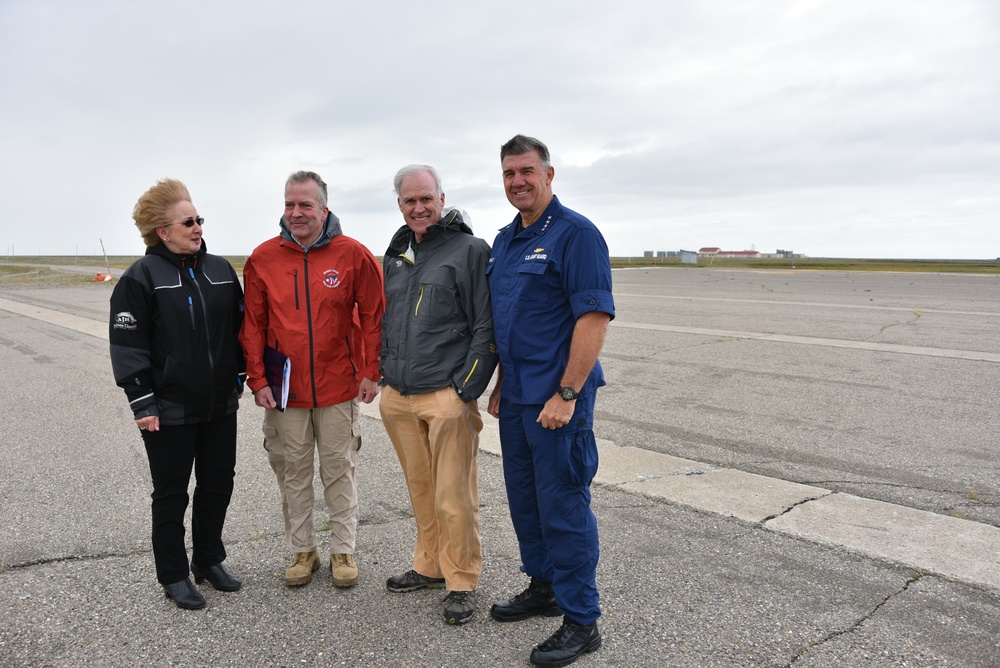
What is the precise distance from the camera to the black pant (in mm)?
3418

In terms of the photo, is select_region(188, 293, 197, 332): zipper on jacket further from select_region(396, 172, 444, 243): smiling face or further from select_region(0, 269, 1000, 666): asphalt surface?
select_region(0, 269, 1000, 666): asphalt surface

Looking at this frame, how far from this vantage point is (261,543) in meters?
4.13

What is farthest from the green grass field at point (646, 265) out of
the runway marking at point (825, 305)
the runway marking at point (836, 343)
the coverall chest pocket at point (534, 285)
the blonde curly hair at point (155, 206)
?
the coverall chest pocket at point (534, 285)

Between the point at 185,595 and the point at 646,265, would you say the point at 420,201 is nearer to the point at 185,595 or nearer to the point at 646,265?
the point at 185,595

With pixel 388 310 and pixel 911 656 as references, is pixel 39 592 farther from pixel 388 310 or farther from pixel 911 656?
pixel 911 656

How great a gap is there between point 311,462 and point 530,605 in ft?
4.62

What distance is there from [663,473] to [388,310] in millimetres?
2816

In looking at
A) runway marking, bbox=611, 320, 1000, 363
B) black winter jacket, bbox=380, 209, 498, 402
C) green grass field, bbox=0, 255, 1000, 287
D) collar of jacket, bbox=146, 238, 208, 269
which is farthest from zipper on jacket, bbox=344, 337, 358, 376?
green grass field, bbox=0, 255, 1000, 287

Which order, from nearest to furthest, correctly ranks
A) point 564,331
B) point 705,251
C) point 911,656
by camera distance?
point 911,656
point 564,331
point 705,251

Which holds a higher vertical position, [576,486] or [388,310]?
[388,310]

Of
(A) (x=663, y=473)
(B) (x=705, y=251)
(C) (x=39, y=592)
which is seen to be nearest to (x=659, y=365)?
(A) (x=663, y=473)

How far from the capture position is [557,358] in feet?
10.1

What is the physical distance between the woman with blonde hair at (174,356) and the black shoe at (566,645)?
5.43 feet

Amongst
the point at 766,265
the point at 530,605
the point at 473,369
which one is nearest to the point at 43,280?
the point at 473,369
